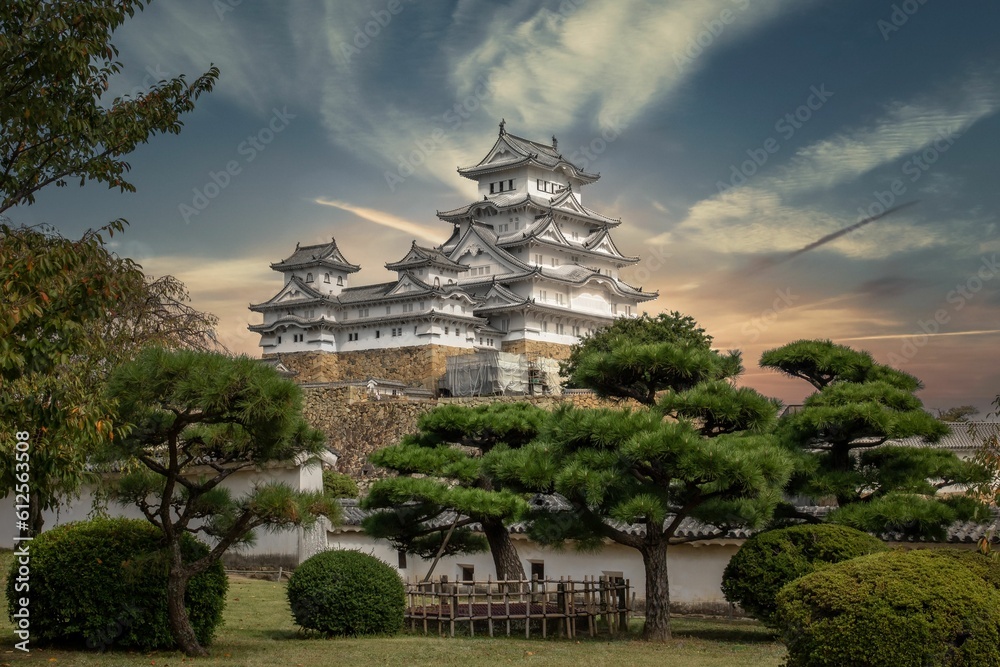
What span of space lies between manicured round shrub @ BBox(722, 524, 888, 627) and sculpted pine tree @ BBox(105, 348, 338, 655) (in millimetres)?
6492

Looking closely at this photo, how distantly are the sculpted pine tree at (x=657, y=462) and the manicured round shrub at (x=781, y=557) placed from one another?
0.54m

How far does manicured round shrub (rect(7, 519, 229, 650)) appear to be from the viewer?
40.8 feet

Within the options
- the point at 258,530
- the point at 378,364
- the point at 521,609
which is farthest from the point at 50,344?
the point at 378,364

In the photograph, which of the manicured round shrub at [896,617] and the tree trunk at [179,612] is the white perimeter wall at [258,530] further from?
the manicured round shrub at [896,617]

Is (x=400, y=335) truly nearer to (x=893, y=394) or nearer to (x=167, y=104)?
(x=893, y=394)

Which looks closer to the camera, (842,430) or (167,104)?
(167,104)

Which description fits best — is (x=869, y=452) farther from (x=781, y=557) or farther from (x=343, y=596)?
(x=343, y=596)

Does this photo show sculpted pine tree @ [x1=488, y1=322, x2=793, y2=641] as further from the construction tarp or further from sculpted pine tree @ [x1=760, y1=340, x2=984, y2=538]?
the construction tarp

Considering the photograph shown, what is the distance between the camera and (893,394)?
17.2 meters

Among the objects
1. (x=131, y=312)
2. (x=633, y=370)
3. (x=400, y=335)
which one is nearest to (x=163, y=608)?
(x=633, y=370)

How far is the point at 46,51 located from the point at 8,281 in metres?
2.70

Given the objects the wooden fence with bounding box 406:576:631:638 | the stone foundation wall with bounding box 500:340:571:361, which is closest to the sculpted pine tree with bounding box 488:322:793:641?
the wooden fence with bounding box 406:576:631:638

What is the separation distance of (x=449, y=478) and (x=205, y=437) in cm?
636

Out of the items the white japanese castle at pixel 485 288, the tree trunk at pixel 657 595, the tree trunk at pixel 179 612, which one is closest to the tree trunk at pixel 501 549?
the tree trunk at pixel 657 595
